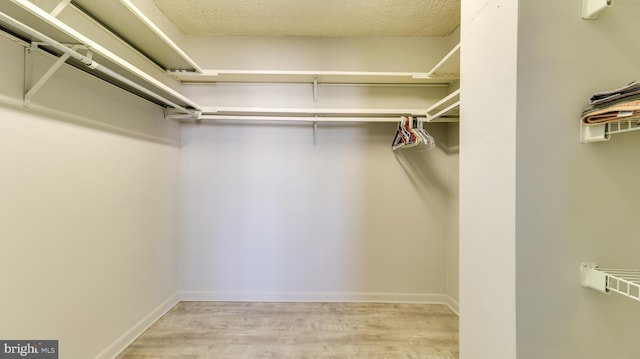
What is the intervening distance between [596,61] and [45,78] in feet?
7.22

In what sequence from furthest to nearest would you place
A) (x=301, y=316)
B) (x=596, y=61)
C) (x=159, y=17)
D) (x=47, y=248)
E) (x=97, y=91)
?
(x=301, y=316) → (x=159, y=17) → (x=97, y=91) → (x=47, y=248) → (x=596, y=61)

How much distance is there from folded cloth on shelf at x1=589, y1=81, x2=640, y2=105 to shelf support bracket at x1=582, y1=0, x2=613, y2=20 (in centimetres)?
24

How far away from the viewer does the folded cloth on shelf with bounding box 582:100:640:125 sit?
2.49ft

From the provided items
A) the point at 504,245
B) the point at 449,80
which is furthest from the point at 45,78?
the point at 449,80

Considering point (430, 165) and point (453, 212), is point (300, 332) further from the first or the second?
point (430, 165)

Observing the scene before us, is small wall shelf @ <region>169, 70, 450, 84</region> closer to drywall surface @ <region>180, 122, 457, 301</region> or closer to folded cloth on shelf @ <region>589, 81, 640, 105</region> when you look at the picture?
drywall surface @ <region>180, 122, 457, 301</region>

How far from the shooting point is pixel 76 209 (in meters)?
1.58

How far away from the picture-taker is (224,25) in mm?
2533

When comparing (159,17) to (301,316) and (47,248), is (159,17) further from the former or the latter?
Answer: (301,316)

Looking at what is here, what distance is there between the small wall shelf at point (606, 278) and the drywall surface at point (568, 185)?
21mm

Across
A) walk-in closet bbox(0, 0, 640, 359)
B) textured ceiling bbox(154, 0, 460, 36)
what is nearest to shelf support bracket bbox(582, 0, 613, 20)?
walk-in closet bbox(0, 0, 640, 359)

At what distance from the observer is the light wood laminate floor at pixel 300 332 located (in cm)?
198

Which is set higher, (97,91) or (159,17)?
(159,17)

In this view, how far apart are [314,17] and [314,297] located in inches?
100
